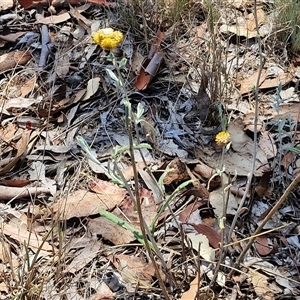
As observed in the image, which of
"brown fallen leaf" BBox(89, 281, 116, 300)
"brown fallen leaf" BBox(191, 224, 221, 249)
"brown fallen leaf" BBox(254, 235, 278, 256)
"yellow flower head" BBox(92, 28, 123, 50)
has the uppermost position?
"yellow flower head" BBox(92, 28, 123, 50)

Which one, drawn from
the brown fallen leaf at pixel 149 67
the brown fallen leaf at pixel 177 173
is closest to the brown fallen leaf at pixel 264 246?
the brown fallen leaf at pixel 177 173

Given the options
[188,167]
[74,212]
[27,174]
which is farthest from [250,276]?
[27,174]

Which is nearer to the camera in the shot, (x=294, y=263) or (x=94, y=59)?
(x=294, y=263)

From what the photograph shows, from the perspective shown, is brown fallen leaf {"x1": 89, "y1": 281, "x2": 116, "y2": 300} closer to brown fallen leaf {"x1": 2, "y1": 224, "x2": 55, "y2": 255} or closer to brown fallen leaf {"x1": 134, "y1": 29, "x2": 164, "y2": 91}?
brown fallen leaf {"x1": 2, "y1": 224, "x2": 55, "y2": 255}

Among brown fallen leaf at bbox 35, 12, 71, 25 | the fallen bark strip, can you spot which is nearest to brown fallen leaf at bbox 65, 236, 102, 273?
the fallen bark strip

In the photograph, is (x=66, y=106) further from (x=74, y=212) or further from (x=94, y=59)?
(x=74, y=212)

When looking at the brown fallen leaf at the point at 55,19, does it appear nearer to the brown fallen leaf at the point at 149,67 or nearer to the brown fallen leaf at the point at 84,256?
the brown fallen leaf at the point at 149,67

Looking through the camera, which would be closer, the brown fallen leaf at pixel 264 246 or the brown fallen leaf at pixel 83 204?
the brown fallen leaf at pixel 264 246

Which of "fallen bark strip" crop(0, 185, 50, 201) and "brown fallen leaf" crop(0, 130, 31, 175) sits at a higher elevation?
"brown fallen leaf" crop(0, 130, 31, 175)
